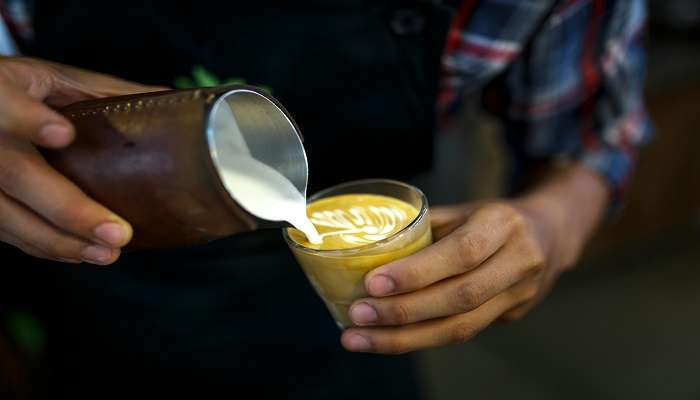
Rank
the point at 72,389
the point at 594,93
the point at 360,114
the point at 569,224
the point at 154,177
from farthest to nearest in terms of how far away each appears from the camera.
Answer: the point at 72,389, the point at 594,93, the point at 569,224, the point at 360,114, the point at 154,177

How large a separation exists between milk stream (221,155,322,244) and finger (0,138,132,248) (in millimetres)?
154

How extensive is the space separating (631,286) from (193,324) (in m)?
2.64

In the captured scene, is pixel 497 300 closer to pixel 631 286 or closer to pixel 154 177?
pixel 154 177

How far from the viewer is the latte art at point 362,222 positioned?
3.70 ft

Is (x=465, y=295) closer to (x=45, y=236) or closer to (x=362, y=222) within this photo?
(x=362, y=222)

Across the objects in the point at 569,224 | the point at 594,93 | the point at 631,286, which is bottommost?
the point at 631,286

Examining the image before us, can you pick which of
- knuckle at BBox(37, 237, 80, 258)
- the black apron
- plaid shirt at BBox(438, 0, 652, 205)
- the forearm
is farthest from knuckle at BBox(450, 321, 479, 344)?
plaid shirt at BBox(438, 0, 652, 205)

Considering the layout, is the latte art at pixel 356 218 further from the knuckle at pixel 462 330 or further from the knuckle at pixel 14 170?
the knuckle at pixel 14 170

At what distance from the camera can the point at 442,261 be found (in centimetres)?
101

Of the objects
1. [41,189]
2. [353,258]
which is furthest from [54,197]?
[353,258]

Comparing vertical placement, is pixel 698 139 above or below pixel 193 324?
below

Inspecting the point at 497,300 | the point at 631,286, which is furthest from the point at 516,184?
the point at 631,286

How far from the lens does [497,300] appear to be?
45.4 inches

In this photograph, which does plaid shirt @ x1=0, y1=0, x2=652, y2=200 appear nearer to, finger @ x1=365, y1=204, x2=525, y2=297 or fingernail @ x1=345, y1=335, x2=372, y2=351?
finger @ x1=365, y1=204, x2=525, y2=297
